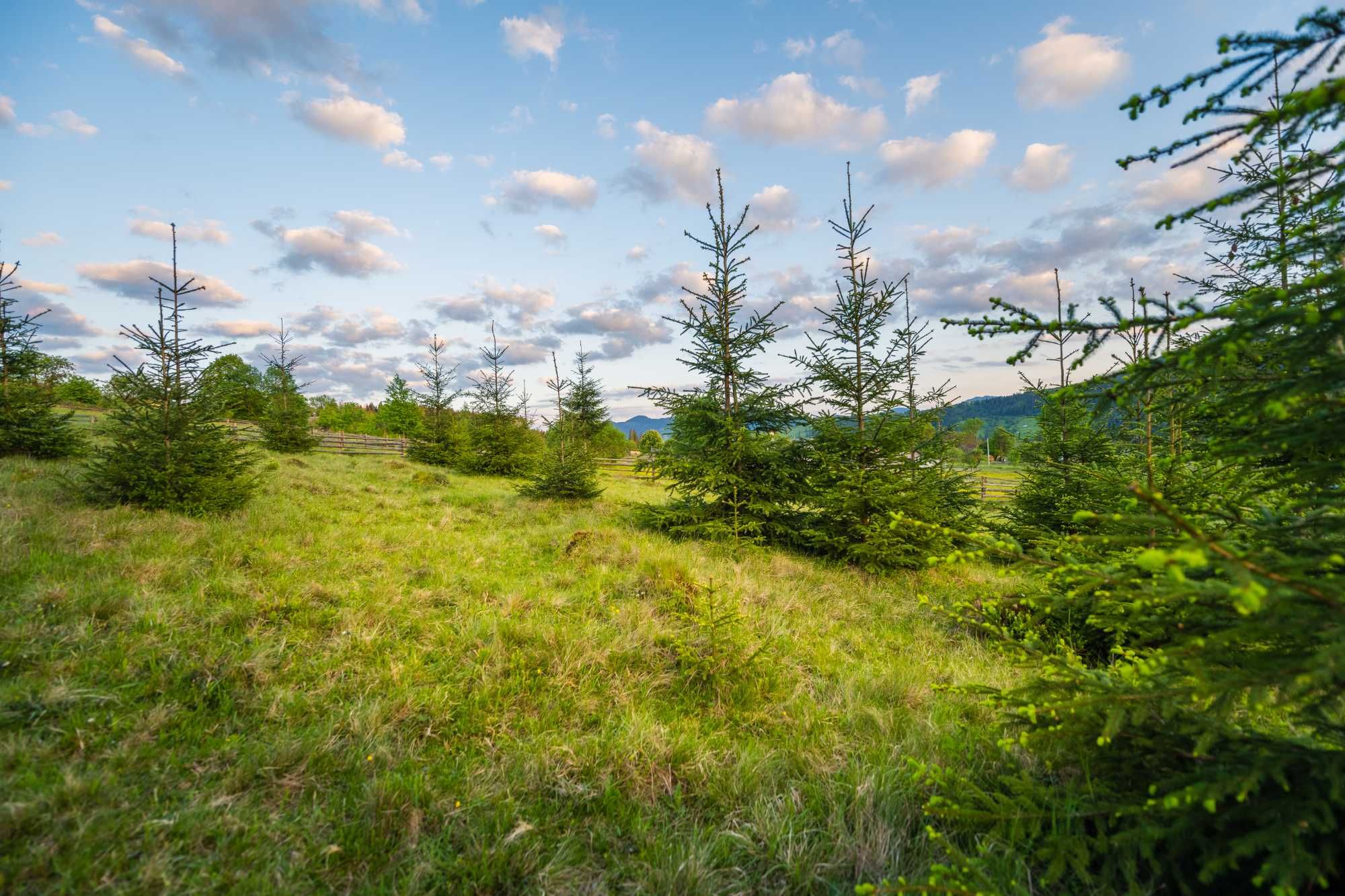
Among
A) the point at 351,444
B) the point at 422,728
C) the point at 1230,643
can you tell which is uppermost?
the point at 351,444

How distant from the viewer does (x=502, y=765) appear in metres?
2.97

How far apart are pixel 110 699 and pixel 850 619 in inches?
268

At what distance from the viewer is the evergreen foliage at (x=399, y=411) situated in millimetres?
45713

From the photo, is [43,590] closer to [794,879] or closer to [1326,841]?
[794,879]

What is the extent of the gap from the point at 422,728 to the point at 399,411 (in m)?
51.2

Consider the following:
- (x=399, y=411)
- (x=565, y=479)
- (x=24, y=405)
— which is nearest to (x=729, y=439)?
(x=565, y=479)

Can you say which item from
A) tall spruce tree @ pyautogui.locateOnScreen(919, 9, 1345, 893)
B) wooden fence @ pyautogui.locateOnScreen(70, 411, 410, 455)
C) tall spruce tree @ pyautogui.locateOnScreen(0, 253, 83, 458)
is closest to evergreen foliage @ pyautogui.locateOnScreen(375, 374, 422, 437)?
wooden fence @ pyautogui.locateOnScreen(70, 411, 410, 455)

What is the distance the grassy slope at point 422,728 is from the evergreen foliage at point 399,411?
140 feet

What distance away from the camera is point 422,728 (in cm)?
336

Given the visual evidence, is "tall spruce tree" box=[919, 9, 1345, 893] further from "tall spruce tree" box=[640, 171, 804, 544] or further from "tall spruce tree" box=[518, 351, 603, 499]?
"tall spruce tree" box=[518, 351, 603, 499]

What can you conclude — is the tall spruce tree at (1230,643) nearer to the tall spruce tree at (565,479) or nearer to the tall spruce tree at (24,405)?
the tall spruce tree at (565,479)

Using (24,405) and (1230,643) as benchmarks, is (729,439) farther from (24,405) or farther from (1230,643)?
(24,405)

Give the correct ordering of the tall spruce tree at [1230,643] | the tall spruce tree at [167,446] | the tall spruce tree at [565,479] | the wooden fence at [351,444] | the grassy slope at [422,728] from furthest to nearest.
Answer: the wooden fence at [351,444] < the tall spruce tree at [565,479] < the tall spruce tree at [167,446] < the grassy slope at [422,728] < the tall spruce tree at [1230,643]

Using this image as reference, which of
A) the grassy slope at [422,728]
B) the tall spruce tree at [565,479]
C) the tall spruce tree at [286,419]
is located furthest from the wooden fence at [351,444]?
the grassy slope at [422,728]
